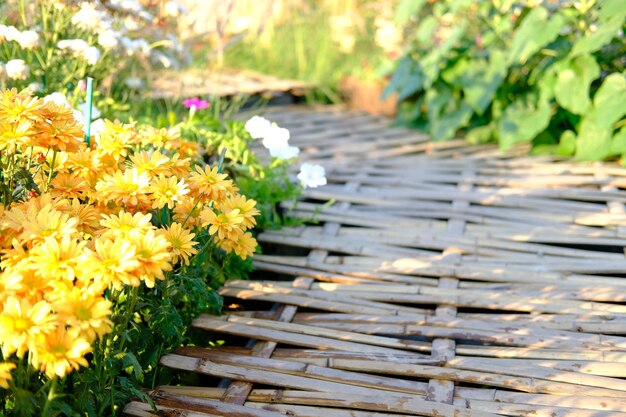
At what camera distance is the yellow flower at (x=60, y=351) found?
1021mm

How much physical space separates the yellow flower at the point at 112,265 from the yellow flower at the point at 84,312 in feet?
0.07

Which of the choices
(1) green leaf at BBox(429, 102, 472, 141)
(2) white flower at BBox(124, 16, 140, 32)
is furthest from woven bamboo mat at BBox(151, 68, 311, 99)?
(1) green leaf at BBox(429, 102, 472, 141)

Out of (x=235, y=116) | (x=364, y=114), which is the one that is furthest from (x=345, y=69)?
(x=235, y=116)

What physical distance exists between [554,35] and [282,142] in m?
1.21

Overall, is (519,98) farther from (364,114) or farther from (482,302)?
(482,302)

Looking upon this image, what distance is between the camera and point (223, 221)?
138 cm

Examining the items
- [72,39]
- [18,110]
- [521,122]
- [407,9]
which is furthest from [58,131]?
[407,9]

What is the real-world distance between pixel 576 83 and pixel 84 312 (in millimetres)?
2149

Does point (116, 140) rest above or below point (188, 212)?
above

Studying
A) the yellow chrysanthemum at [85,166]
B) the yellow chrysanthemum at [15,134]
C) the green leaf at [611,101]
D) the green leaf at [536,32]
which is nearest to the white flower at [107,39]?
the yellow chrysanthemum at [85,166]

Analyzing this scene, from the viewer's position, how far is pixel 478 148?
3.16m

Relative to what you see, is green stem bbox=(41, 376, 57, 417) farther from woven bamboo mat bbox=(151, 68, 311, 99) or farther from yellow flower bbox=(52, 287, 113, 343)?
woven bamboo mat bbox=(151, 68, 311, 99)

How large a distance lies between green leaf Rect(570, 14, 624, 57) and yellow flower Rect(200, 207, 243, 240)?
5.39ft

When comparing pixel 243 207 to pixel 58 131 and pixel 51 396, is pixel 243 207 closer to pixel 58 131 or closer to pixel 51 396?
pixel 58 131
